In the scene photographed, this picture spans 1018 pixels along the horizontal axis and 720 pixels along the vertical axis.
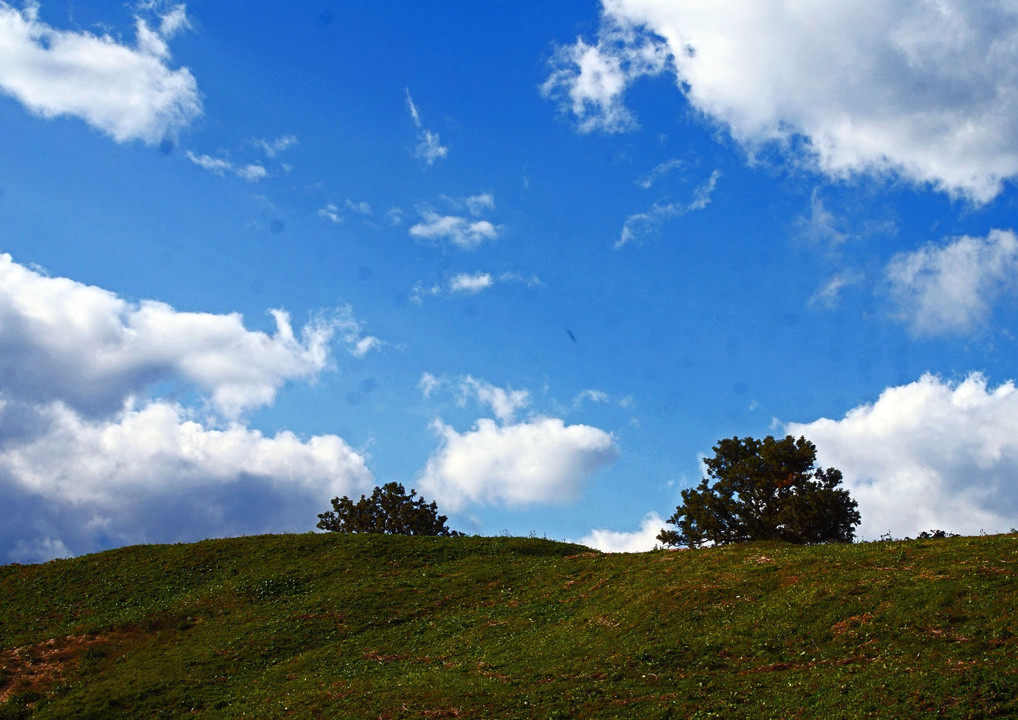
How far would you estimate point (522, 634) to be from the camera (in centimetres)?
3769

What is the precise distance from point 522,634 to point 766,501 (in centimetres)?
3976

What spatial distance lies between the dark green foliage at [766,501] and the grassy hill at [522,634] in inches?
877

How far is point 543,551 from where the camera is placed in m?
57.4

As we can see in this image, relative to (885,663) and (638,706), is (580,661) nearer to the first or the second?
(638,706)

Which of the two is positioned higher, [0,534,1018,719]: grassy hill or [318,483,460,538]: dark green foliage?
[318,483,460,538]: dark green foliage

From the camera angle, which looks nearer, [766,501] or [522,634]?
[522,634]

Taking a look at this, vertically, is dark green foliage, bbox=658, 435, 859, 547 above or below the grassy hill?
above

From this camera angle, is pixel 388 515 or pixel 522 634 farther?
pixel 388 515

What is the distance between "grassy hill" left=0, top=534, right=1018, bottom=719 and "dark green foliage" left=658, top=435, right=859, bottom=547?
73.1ft

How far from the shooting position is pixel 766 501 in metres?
70.2

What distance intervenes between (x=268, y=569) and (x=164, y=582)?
6.97 m

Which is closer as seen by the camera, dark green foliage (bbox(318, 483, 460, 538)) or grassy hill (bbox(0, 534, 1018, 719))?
grassy hill (bbox(0, 534, 1018, 719))

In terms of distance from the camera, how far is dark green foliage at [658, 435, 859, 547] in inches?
2643

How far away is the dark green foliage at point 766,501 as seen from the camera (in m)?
67.1
